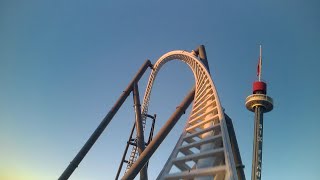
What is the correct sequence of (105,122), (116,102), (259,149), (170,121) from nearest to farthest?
(170,121)
(105,122)
(116,102)
(259,149)

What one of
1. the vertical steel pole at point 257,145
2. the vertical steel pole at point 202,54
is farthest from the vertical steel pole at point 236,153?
the vertical steel pole at point 257,145

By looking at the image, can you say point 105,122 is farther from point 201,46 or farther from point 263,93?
point 263,93

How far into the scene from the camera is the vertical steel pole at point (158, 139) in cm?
1736

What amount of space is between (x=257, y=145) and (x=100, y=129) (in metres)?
45.5

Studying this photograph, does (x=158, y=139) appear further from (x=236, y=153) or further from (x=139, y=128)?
(x=139, y=128)

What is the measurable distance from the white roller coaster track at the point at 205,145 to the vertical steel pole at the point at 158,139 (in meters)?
2.92

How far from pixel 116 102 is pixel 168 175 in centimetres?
1771

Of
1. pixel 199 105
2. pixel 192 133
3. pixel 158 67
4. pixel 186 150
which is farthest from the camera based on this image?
pixel 158 67

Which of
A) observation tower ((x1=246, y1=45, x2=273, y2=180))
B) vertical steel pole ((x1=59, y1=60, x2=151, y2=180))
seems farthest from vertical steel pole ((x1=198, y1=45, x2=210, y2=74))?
observation tower ((x1=246, y1=45, x2=273, y2=180))

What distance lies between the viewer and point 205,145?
1241 centimetres

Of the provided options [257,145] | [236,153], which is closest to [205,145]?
[236,153]

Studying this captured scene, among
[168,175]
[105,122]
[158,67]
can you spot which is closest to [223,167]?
[168,175]

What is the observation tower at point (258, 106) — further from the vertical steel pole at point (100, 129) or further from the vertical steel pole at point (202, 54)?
the vertical steel pole at point (202, 54)

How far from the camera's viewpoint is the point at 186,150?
12477 millimetres
